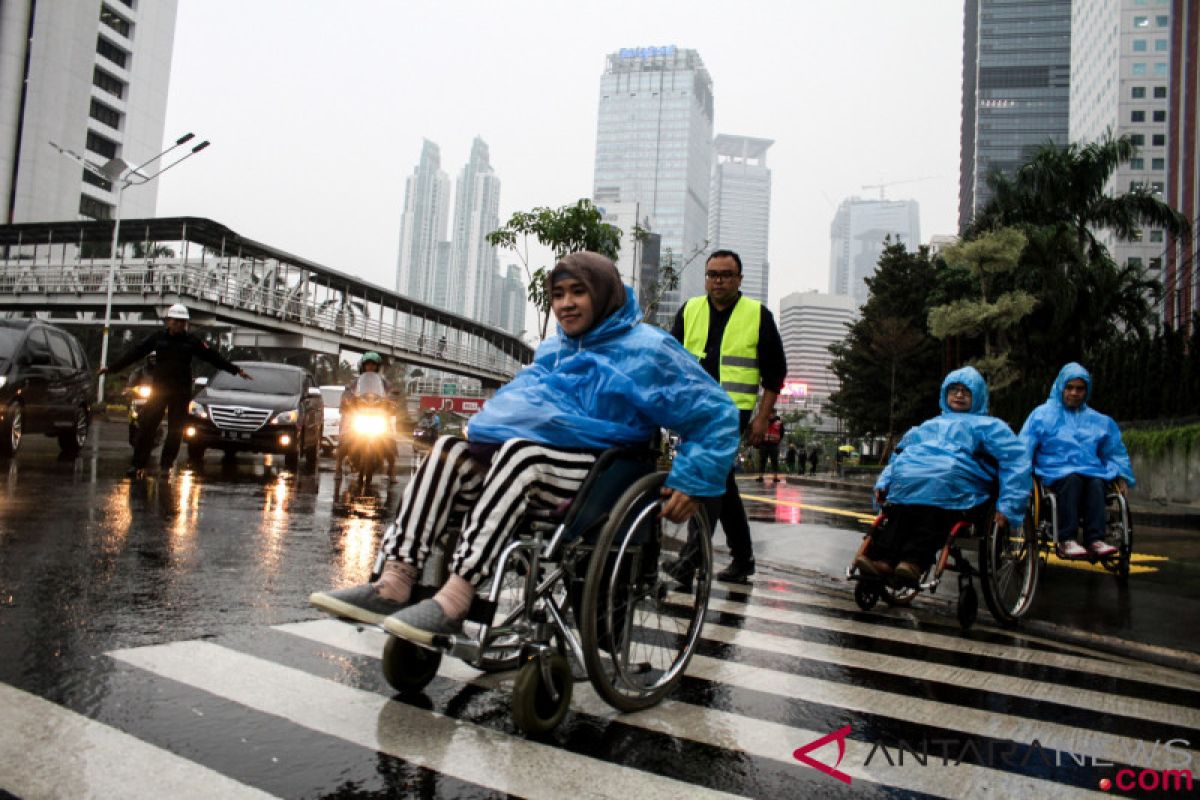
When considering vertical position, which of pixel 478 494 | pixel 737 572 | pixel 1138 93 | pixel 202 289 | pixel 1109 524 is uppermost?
pixel 1138 93

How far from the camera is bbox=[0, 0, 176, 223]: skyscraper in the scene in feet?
232

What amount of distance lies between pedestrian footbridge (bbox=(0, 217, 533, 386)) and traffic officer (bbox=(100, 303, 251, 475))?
26552mm

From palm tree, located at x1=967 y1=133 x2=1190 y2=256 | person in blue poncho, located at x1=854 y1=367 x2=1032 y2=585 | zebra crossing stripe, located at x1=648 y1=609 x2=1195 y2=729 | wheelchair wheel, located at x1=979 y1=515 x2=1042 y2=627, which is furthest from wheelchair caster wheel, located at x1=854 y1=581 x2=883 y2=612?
palm tree, located at x1=967 y1=133 x2=1190 y2=256

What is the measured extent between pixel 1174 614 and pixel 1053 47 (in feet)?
613

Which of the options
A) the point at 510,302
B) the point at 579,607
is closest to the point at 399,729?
the point at 579,607

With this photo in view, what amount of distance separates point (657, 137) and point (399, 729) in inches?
6839

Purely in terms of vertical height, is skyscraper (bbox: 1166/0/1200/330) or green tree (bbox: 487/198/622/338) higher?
skyscraper (bbox: 1166/0/1200/330)

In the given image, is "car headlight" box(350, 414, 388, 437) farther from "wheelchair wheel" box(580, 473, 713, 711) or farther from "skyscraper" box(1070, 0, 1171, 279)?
"skyscraper" box(1070, 0, 1171, 279)

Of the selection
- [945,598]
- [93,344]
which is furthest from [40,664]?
[93,344]

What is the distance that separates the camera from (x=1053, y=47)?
534 ft

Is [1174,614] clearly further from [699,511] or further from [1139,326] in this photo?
[1139,326]

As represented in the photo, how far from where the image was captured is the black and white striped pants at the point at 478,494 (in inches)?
105

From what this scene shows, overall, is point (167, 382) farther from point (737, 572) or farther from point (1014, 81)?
point (1014, 81)

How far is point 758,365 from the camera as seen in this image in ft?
18.9
